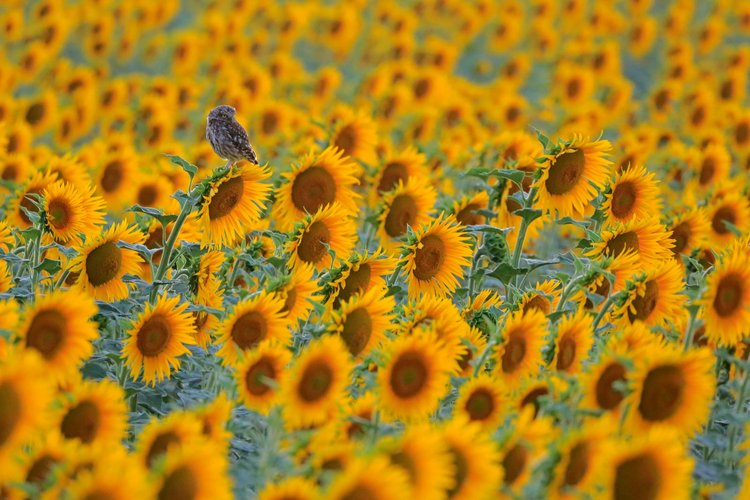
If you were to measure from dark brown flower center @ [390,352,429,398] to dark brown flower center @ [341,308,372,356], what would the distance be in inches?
14.8

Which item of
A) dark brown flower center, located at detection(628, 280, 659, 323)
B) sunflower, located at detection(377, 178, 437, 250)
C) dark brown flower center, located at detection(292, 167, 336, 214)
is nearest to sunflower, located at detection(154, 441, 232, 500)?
dark brown flower center, located at detection(628, 280, 659, 323)

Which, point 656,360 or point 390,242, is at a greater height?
point 390,242

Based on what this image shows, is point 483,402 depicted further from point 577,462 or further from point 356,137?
point 356,137

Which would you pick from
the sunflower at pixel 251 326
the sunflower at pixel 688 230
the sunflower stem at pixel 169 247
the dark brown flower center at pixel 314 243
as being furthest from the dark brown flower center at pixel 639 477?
the sunflower at pixel 688 230

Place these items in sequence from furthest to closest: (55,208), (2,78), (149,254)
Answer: (2,78) → (55,208) → (149,254)

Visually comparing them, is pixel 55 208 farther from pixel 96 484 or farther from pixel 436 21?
pixel 436 21

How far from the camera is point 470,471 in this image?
112 inches

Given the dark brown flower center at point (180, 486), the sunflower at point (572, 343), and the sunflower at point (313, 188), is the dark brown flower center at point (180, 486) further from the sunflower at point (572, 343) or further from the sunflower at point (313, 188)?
the sunflower at point (313, 188)

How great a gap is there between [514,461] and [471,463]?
189 millimetres

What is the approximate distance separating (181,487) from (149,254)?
1546 millimetres

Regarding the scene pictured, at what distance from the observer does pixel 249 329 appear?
3777mm

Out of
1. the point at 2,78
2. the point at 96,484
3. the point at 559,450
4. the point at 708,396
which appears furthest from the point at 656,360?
the point at 2,78

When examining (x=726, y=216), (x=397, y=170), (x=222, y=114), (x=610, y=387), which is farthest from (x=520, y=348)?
(x=726, y=216)

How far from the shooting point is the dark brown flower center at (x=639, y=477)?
2.87 m
